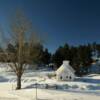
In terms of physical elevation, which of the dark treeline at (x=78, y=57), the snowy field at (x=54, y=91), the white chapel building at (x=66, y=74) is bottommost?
the snowy field at (x=54, y=91)

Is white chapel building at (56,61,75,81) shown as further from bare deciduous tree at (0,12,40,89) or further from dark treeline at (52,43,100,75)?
dark treeline at (52,43,100,75)

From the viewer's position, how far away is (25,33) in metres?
26.9

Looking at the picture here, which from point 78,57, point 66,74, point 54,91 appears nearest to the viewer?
point 54,91

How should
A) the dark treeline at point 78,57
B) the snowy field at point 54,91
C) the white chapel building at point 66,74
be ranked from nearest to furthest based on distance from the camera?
the snowy field at point 54,91 < the white chapel building at point 66,74 < the dark treeline at point 78,57

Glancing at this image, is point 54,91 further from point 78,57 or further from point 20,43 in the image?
point 78,57

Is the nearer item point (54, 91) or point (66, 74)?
point (54, 91)

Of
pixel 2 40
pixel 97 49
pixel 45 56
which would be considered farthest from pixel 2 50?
pixel 97 49

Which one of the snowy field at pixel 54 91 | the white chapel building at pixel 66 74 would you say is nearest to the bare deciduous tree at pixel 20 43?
the snowy field at pixel 54 91

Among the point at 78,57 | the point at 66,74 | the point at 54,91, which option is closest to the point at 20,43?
the point at 54,91

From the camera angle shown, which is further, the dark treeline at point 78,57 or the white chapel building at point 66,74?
the dark treeline at point 78,57

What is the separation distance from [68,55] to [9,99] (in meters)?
59.5

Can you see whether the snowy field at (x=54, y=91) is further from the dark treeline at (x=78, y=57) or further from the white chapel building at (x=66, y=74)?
the dark treeline at (x=78, y=57)

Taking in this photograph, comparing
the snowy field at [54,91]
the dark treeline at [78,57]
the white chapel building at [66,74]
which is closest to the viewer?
the snowy field at [54,91]

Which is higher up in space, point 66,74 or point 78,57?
point 78,57
